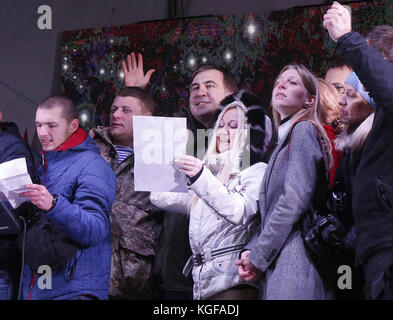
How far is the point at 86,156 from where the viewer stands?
2.67m

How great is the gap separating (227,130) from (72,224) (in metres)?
0.80

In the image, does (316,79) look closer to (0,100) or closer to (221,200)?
(221,200)

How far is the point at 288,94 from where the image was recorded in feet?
8.08

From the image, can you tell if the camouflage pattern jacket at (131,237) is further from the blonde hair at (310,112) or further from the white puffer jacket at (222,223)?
the blonde hair at (310,112)

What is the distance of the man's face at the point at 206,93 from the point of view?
8.52ft

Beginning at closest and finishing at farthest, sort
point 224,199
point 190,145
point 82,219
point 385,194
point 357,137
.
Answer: point 385,194, point 357,137, point 224,199, point 82,219, point 190,145

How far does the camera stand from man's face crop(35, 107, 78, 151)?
2.74m

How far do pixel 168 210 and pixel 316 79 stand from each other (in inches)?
34.7

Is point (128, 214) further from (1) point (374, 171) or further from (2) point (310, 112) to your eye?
(1) point (374, 171)

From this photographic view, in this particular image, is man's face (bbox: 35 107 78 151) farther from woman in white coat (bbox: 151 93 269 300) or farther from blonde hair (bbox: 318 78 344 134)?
blonde hair (bbox: 318 78 344 134)

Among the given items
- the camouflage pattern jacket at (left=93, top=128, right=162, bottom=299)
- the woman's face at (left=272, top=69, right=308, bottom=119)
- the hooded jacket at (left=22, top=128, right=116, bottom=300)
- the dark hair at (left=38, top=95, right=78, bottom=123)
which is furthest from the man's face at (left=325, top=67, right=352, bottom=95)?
the dark hair at (left=38, top=95, right=78, bottom=123)

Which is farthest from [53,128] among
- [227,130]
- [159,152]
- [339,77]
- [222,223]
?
[339,77]

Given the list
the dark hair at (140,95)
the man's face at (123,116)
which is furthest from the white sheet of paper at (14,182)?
the dark hair at (140,95)

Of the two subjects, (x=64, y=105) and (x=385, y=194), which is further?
(x=64, y=105)
